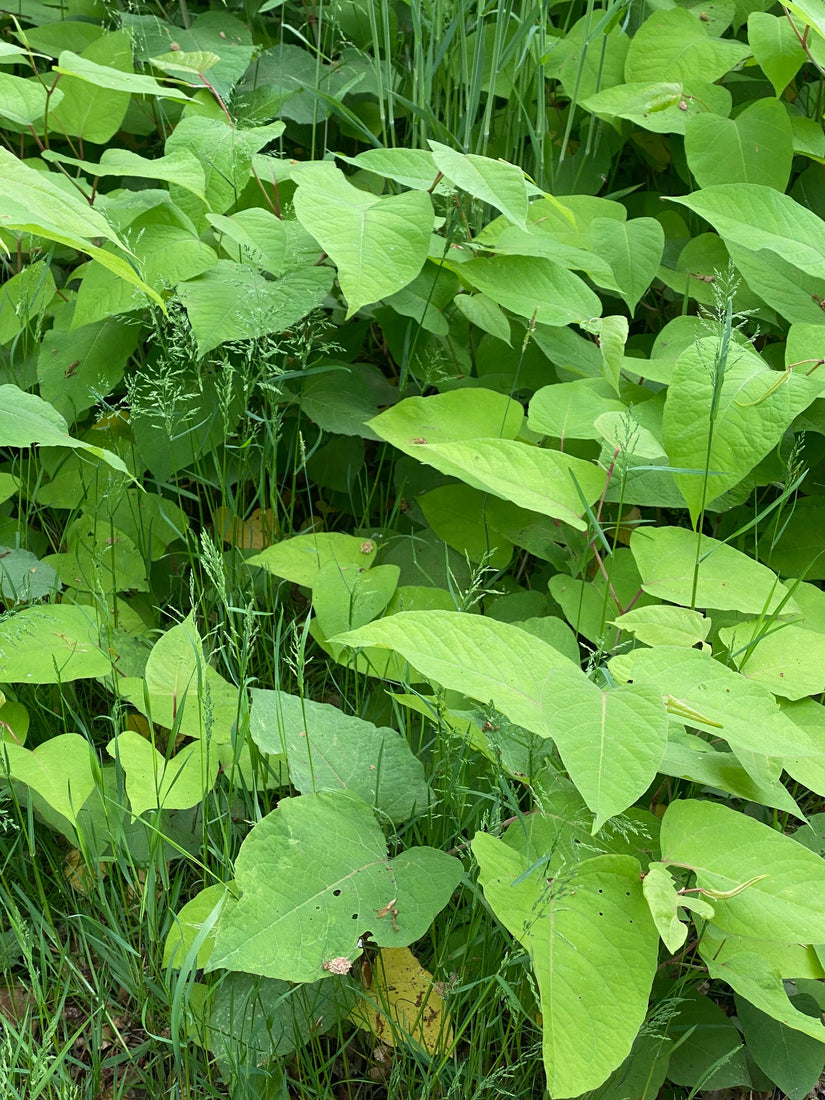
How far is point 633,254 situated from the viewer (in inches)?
70.8

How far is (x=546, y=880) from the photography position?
1.10 m

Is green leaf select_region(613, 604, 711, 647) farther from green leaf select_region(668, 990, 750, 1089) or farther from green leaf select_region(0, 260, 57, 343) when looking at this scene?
green leaf select_region(0, 260, 57, 343)

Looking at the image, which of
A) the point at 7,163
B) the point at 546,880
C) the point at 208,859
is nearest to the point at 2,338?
the point at 7,163

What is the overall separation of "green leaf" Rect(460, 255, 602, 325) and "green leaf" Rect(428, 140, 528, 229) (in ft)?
0.76

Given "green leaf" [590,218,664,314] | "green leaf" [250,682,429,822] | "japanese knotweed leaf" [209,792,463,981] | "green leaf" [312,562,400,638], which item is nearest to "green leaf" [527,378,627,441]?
"green leaf" [590,218,664,314]

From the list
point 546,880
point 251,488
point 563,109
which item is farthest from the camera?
point 563,109

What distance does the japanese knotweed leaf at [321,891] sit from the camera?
3.34 ft

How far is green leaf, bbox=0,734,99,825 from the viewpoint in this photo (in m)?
1.23

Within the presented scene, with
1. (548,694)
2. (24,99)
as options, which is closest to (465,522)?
(548,694)

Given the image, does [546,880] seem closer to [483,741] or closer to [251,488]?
[483,741]

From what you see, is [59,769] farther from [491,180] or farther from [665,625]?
[491,180]

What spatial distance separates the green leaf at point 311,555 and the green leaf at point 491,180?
1.92 feet

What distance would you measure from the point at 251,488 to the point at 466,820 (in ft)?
3.31

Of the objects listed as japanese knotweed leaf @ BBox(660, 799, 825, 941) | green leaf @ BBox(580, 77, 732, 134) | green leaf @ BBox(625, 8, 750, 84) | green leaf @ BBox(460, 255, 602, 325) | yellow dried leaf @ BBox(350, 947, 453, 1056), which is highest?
green leaf @ BBox(625, 8, 750, 84)
